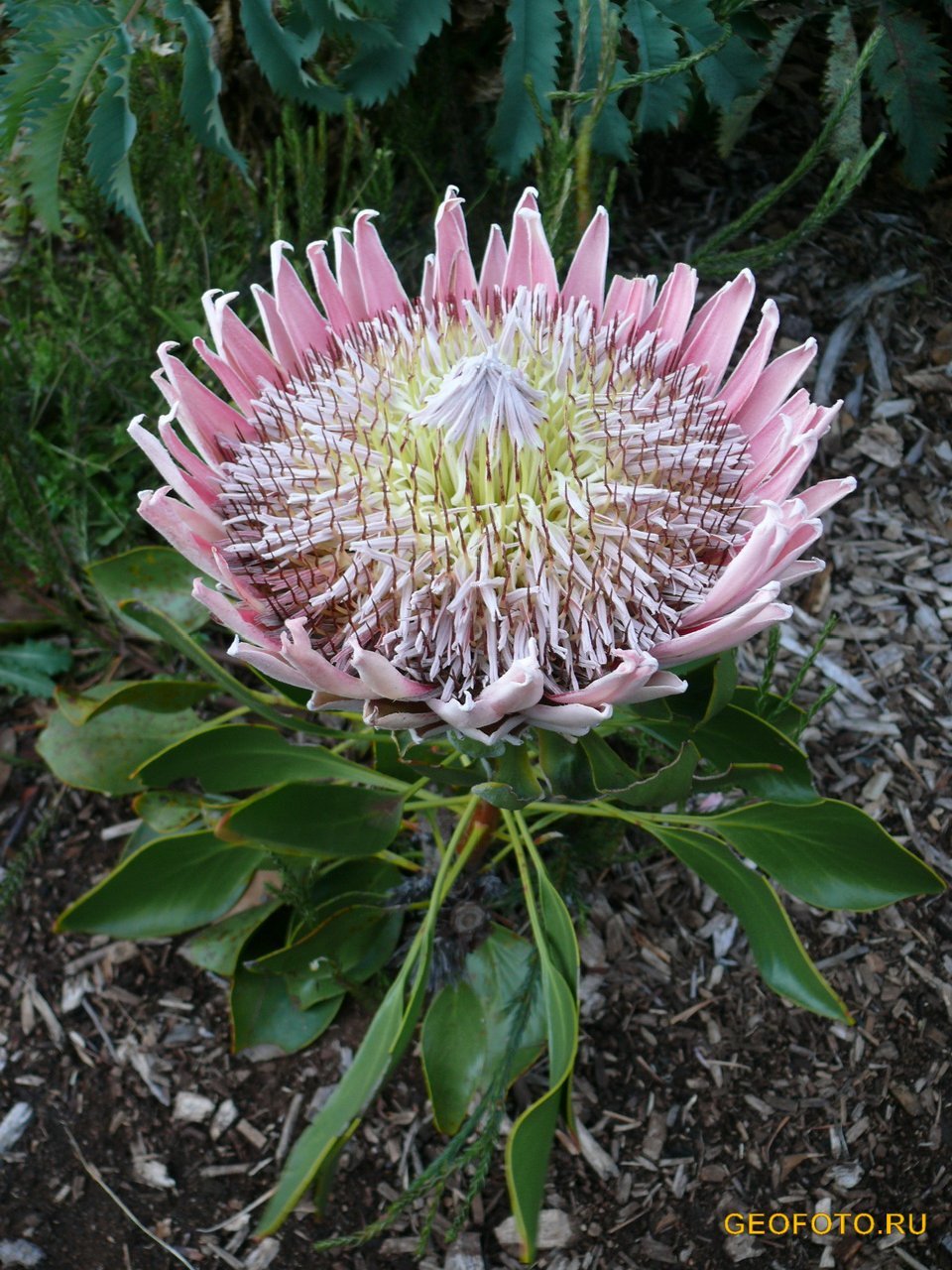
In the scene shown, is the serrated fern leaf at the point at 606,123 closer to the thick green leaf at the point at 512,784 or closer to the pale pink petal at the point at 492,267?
the pale pink petal at the point at 492,267

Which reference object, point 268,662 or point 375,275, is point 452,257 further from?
point 268,662

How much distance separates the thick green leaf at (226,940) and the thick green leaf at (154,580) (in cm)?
50

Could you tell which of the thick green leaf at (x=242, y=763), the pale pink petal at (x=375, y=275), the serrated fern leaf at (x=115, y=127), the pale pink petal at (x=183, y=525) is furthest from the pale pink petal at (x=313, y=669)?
the serrated fern leaf at (x=115, y=127)

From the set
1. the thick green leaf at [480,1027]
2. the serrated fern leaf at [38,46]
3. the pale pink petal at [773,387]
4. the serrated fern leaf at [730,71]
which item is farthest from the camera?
the serrated fern leaf at [730,71]

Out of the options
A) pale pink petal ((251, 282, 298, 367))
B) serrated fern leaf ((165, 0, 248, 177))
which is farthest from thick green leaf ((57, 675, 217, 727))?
serrated fern leaf ((165, 0, 248, 177))

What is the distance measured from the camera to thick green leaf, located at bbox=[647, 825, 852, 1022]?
4.32ft

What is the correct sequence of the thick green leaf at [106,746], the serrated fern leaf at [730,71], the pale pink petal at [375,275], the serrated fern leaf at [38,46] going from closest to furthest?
the pale pink petal at [375,275] < the serrated fern leaf at [38,46] < the thick green leaf at [106,746] < the serrated fern leaf at [730,71]

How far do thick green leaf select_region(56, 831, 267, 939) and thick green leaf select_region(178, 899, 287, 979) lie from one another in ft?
0.47

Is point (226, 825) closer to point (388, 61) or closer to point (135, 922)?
point (135, 922)

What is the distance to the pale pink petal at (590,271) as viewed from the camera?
4.42 ft

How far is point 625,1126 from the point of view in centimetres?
170

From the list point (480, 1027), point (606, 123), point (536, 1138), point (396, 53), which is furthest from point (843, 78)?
point (536, 1138)

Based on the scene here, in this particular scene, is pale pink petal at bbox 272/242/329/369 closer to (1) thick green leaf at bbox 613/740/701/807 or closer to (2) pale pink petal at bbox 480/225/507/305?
(2) pale pink petal at bbox 480/225/507/305

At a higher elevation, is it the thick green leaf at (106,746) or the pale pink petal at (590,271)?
the pale pink petal at (590,271)
